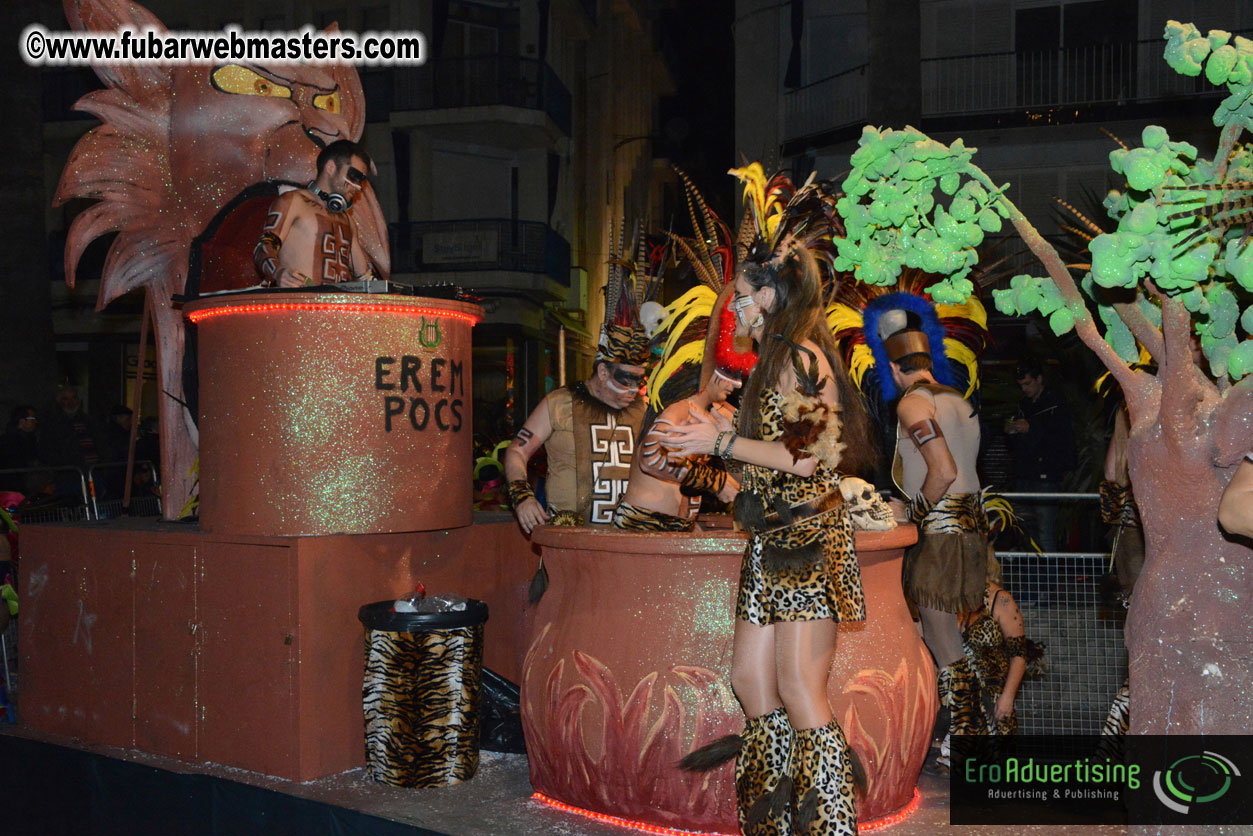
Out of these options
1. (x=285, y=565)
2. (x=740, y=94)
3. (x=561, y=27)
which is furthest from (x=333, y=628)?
(x=561, y=27)

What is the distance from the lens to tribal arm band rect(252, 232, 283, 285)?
5363mm

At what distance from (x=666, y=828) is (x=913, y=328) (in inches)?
93.6

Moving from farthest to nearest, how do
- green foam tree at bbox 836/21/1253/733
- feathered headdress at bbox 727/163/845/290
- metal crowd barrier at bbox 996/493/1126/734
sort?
metal crowd barrier at bbox 996/493/1126/734 → feathered headdress at bbox 727/163/845/290 → green foam tree at bbox 836/21/1253/733

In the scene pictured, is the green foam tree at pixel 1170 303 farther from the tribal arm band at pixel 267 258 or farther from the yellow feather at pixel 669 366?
the tribal arm band at pixel 267 258

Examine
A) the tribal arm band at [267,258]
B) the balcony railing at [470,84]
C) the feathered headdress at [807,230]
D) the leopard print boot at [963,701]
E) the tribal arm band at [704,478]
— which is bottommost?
the leopard print boot at [963,701]

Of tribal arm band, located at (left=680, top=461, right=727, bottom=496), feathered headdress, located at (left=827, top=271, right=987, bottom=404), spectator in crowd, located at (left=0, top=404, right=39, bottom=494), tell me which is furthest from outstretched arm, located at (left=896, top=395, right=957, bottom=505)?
spectator in crowd, located at (left=0, top=404, right=39, bottom=494)

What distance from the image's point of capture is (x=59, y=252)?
23656 millimetres

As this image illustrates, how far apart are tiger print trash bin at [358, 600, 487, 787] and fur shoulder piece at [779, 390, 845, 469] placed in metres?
1.88

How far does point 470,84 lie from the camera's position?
21.9 meters

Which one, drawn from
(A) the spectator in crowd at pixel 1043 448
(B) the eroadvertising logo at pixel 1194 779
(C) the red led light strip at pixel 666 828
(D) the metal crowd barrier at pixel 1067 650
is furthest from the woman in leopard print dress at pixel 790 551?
(A) the spectator in crowd at pixel 1043 448

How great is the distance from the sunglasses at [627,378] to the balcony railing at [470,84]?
56.4ft

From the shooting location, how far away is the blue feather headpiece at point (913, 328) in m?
4.99

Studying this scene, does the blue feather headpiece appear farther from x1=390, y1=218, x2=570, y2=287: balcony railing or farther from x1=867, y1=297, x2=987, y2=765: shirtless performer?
x1=390, y1=218, x2=570, y2=287: balcony railing

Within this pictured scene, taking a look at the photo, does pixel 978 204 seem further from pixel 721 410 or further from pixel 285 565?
pixel 285 565
